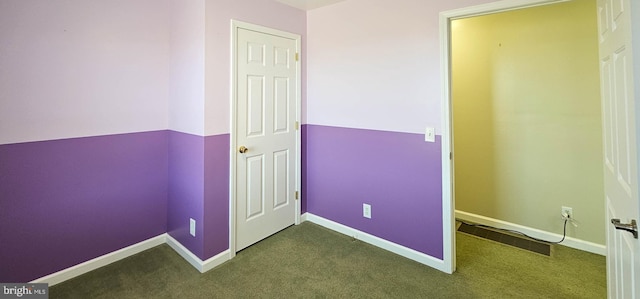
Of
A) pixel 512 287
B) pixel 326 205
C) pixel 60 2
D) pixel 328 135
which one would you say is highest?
pixel 60 2

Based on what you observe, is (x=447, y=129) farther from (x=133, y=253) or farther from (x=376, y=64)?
(x=133, y=253)

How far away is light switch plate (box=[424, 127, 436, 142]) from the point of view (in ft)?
7.22

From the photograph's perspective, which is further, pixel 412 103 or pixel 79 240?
pixel 412 103

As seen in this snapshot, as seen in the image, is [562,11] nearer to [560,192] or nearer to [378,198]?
[560,192]

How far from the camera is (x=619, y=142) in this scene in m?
1.12

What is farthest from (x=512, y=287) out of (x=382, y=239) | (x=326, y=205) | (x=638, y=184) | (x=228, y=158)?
(x=228, y=158)

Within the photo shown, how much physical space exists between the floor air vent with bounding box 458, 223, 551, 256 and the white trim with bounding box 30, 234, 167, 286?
3001 mm

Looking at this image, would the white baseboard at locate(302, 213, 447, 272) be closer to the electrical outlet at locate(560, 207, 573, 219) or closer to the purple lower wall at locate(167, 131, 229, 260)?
the purple lower wall at locate(167, 131, 229, 260)

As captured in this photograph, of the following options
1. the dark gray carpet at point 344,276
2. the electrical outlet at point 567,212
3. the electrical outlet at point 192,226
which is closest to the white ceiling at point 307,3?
the electrical outlet at point 192,226

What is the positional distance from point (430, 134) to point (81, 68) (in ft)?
8.79

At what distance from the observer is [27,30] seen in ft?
6.12

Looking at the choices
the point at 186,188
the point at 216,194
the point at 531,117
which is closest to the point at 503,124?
the point at 531,117

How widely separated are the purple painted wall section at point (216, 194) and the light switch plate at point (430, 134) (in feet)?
5.27

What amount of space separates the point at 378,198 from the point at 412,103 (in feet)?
2.96
